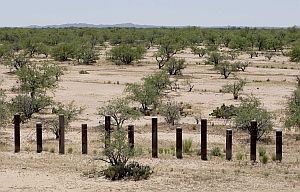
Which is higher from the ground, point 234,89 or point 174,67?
point 174,67

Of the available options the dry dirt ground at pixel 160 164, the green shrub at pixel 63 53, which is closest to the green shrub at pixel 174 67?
the dry dirt ground at pixel 160 164

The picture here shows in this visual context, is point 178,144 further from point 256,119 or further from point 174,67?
point 174,67

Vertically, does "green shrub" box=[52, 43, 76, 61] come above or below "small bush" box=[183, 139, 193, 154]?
above

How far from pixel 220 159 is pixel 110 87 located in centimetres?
2307

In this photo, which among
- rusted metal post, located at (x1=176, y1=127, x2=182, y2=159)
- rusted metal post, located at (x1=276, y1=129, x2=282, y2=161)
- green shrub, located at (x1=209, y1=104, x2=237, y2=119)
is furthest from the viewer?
green shrub, located at (x1=209, y1=104, x2=237, y2=119)

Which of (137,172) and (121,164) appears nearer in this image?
(137,172)

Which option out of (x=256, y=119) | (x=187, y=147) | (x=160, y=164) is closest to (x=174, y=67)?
(x=256, y=119)

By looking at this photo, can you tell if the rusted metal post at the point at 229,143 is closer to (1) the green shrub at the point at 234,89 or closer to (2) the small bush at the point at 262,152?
(2) the small bush at the point at 262,152

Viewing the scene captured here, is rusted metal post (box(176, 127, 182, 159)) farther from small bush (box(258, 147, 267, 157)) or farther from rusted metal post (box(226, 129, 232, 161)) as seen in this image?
small bush (box(258, 147, 267, 157))

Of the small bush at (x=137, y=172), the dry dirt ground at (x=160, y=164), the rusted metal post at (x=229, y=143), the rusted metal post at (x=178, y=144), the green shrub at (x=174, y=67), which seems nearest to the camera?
the dry dirt ground at (x=160, y=164)

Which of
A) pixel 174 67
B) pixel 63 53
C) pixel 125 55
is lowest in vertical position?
pixel 174 67

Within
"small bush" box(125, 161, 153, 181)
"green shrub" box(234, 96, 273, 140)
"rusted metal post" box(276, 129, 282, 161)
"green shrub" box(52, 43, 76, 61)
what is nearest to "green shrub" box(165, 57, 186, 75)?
"green shrub" box(52, 43, 76, 61)

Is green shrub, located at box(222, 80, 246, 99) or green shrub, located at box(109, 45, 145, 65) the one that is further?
green shrub, located at box(109, 45, 145, 65)

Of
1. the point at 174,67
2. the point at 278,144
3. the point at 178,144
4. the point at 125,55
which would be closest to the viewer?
the point at 278,144
